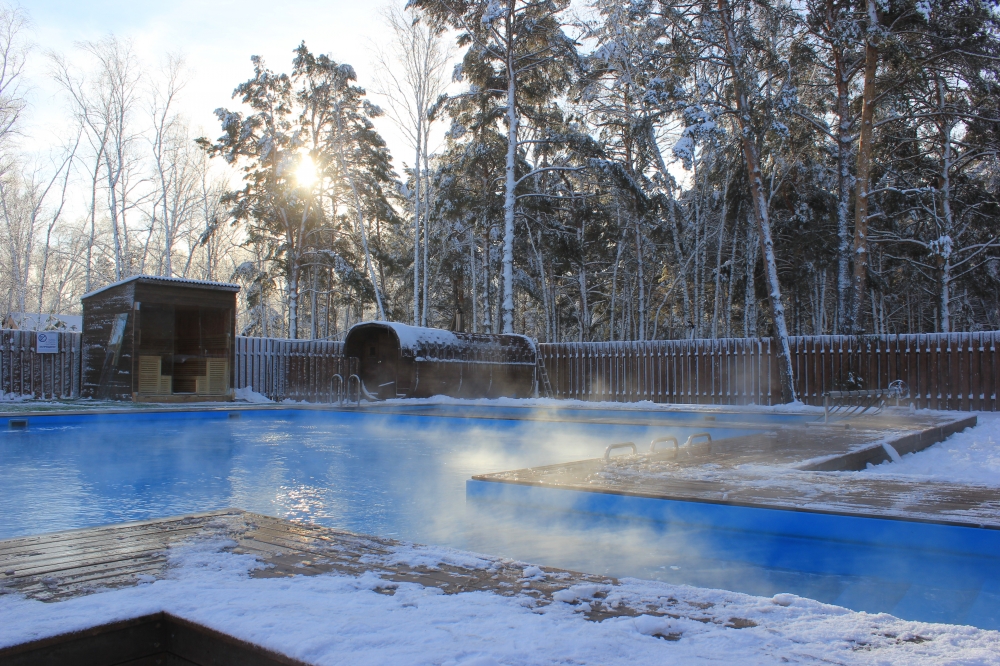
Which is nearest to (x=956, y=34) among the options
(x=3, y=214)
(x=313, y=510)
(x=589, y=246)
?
(x=589, y=246)

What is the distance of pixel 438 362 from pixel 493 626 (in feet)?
44.5

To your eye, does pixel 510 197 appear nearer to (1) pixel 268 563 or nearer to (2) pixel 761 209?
(2) pixel 761 209

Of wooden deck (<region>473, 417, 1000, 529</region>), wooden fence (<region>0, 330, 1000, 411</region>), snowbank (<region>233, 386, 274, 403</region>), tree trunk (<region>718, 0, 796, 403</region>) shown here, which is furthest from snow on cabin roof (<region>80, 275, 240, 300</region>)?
wooden deck (<region>473, 417, 1000, 529</region>)

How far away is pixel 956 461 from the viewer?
6.51 meters

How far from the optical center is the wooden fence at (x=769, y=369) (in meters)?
12.5

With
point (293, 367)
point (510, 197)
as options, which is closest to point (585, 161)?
point (510, 197)

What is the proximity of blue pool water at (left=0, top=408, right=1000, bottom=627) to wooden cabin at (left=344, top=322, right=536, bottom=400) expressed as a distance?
2846 mm

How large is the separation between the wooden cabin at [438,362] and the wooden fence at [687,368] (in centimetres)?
80

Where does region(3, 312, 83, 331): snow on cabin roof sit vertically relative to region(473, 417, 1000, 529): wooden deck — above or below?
above

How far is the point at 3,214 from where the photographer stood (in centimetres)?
3080

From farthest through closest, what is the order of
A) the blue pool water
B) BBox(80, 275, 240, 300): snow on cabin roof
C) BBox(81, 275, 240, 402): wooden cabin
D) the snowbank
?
the snowbank, BBox(81, 275, 240, 402): wooden cabin, BBox(80, 275, 240, 300): snow on cabin roof, the blue pool water

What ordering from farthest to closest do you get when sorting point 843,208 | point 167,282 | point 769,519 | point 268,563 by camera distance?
point 843,208 < point 167,282 < point 769,519 < point 268,563

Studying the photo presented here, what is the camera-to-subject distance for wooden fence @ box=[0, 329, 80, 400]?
13.8 metres

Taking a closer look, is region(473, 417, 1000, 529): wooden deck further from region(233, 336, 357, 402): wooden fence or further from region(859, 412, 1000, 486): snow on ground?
region(233, 336, 357, 402): wooden fence
